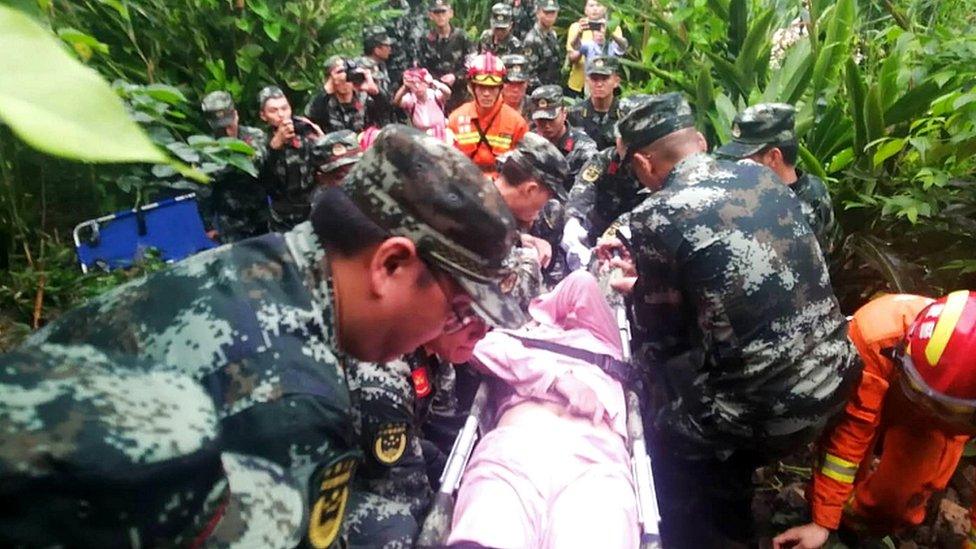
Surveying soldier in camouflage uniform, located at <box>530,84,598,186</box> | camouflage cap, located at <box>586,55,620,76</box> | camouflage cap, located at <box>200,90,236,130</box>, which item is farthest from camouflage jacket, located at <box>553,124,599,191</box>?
camouflage cap, located at <box>200,90,236,130</box>

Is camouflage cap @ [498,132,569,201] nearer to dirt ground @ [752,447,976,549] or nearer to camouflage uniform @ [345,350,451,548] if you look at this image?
camouflage uniform @ [345,350,451,548]

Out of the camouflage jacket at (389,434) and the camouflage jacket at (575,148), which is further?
the camouflage jacket at (575,148)

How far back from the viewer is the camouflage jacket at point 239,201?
14.5 ft

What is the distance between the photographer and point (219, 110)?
4230mm

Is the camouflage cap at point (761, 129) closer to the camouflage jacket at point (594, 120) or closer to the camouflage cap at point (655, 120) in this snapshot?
the camouflage cap at point (655, 120)

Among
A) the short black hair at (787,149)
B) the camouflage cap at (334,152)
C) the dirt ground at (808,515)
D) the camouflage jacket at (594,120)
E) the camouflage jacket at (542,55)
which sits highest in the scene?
the short black hair at (787,149)

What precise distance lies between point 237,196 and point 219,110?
21.9 inches

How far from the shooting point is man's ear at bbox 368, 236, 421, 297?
1.10 meters

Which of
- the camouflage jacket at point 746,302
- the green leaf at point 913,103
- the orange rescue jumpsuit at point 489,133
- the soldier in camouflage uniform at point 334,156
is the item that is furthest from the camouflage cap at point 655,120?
the orange rescue jumpsuit at point 489,133

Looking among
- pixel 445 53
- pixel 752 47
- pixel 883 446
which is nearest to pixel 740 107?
pixel 752 47

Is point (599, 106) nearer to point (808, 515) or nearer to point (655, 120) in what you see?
point (655, 120)

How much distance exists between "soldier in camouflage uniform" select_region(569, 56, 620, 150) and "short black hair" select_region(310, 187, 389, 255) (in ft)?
14.5

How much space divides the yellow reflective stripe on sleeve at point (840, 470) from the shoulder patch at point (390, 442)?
1457 millimetres

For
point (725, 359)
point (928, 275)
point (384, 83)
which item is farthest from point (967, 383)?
point (384, 83)
